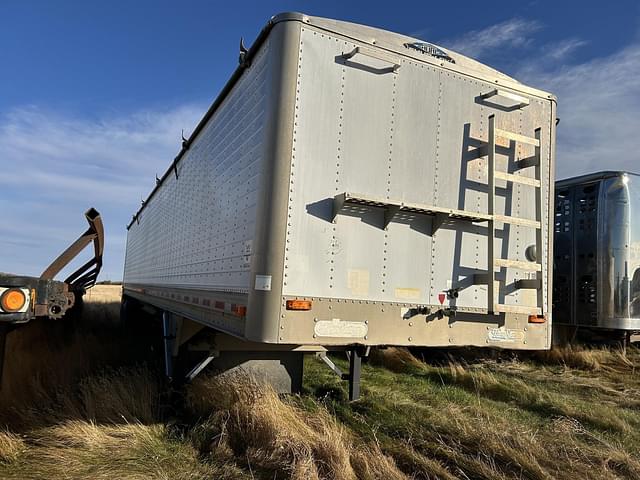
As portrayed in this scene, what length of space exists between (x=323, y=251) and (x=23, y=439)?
3.26 metres

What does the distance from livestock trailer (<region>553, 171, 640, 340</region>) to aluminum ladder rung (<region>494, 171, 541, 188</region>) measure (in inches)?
175

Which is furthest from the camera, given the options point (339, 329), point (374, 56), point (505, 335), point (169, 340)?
point (169, 340)

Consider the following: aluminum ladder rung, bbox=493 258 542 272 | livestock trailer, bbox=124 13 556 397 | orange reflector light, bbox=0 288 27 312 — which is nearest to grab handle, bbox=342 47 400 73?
livestock trailer, bbox=124 13 556 397

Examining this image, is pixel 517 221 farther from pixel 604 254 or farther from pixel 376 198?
pixel 604 254

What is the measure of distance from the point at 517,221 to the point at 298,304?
212cm

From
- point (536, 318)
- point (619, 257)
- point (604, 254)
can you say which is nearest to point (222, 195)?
point (536, 318)

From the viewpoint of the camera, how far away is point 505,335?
14.9 ft

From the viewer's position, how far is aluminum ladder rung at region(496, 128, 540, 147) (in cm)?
460

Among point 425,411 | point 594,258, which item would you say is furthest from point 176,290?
point 594,258

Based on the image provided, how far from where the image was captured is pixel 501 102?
4.75 meters

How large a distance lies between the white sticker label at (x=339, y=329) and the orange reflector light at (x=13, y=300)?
75.4 inches

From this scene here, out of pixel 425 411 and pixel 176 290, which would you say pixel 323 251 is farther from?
pixel 176 290

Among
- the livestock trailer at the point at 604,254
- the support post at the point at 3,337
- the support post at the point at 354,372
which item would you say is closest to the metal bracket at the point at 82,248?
the support post at the point at 3,337

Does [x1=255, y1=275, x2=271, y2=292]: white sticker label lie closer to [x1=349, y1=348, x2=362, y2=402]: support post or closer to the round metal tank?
[x1=349, y1=348, x2=362, y2=402]: support post
